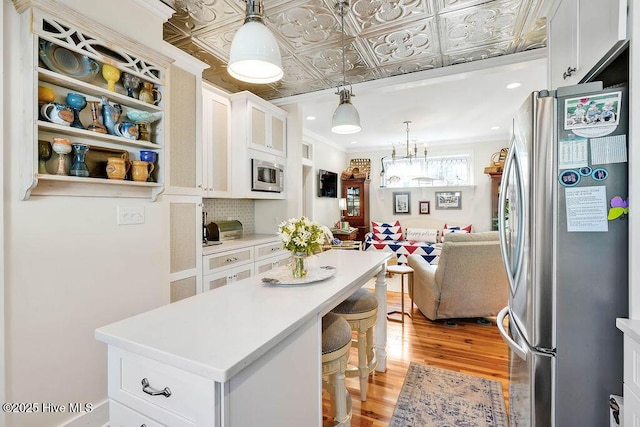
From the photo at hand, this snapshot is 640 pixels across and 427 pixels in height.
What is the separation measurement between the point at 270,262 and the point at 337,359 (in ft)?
7.02

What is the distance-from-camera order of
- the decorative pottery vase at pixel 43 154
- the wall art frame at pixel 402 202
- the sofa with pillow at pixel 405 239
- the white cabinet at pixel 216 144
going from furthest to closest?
the wall art frame at pixel 402 202 → the sofa with pillow at pixel 405 239 → the white cabinet at pixel 216 144 → the decorative pottery vase at pixel 43 154

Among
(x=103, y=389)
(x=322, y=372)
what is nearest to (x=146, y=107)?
(x=103, y=389)

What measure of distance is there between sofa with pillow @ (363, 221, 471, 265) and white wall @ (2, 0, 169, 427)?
16.4 ft

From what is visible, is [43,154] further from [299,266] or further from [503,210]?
[503,210]

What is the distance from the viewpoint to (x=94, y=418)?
180 cm

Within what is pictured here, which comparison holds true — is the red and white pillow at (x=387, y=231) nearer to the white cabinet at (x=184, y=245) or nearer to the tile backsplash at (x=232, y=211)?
the tile backsplash at (x=232, y=211)

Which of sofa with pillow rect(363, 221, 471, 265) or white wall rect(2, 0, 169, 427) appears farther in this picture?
sofa with pillow rect(363, 221, 471, 265)

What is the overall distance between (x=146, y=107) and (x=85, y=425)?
1907 millimetres

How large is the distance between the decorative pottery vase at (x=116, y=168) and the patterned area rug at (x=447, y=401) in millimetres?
2150

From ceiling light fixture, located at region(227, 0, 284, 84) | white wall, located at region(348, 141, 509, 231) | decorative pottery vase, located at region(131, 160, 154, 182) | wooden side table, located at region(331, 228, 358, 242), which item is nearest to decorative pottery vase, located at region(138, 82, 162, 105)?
decorative pottery vase, located at region(131, 160, 154, 182)

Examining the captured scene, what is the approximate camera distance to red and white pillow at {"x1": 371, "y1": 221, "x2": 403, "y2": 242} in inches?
272

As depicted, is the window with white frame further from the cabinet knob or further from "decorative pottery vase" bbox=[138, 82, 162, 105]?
"decorative pottery vase" bbox=[138, 82, 162, 105]

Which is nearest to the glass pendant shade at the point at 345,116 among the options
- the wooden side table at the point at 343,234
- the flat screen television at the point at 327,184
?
the flat screen television at the point at 327,184

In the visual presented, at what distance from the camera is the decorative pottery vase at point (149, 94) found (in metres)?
1.94
